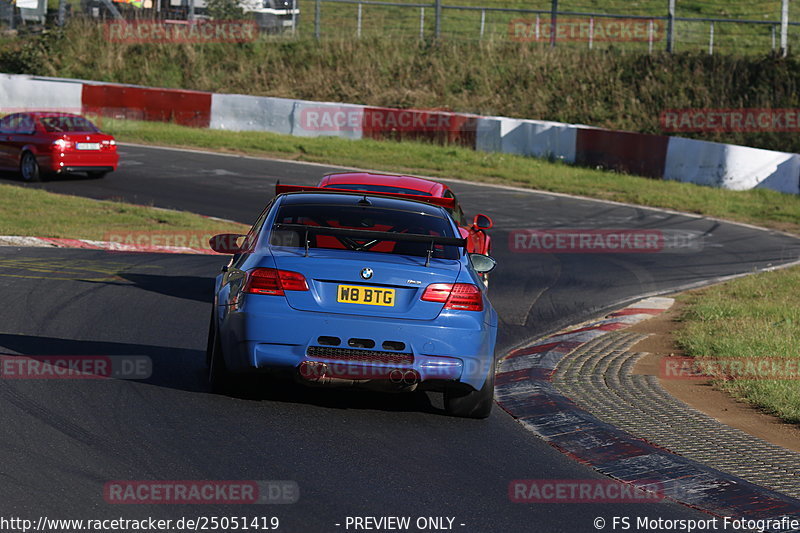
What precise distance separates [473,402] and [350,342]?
3.41 ft

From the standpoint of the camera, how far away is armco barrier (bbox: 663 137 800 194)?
2498 cm

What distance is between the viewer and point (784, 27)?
102 feet

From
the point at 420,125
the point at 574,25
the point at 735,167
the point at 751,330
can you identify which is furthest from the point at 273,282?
the point at 574,25

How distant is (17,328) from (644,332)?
6133 millimetres

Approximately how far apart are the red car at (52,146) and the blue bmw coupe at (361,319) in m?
16.4

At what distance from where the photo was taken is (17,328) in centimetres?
971

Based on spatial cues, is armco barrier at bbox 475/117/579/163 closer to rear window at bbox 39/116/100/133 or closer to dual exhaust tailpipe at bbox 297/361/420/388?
rear window at bbox 39/116/100/133

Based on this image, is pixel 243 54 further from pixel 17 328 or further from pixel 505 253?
pixel 17 328

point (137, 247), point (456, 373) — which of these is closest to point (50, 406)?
point (456, 373)

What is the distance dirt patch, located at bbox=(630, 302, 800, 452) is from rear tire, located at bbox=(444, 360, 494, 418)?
1681 millimetres

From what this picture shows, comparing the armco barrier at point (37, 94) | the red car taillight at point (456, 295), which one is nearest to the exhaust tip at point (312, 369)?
the red car taillight at point (456, 295)

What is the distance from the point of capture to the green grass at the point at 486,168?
77.2 feet

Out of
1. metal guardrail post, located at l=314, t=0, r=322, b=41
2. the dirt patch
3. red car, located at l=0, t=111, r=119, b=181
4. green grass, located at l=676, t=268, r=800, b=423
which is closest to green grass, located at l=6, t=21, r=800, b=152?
metal guardrail post, located at l=314, t=0, r=322, b=41

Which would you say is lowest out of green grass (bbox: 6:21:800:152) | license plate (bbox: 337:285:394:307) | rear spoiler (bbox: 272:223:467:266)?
license plate (bbox: 337:285:394:307)
